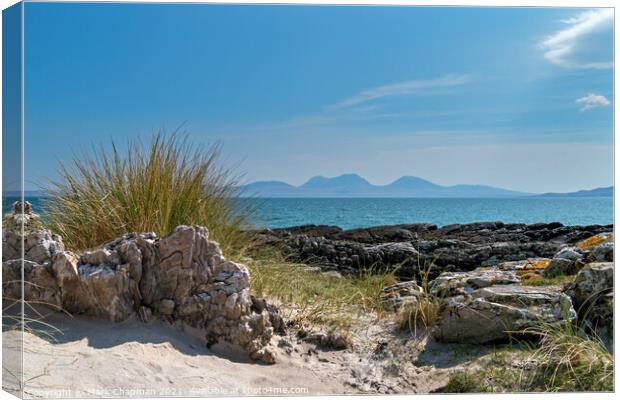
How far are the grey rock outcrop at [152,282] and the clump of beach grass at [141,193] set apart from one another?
0.76 m

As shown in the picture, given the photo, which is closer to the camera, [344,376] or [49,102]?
[344,376]

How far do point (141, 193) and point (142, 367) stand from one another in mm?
1682

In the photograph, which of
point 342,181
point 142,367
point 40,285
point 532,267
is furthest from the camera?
point 342,181

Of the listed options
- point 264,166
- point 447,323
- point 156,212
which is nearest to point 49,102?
point 156,212

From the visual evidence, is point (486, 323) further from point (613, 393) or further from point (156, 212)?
point (156, 212)

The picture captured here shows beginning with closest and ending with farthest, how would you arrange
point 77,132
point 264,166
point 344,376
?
point 344,376
point 77,132
point 264,166

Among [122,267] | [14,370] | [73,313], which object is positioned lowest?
[14,370]

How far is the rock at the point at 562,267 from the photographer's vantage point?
5.11m

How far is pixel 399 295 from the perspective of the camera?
18.6ft

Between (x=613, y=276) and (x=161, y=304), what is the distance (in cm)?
299

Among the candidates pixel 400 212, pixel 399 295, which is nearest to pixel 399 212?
pixel 400 212

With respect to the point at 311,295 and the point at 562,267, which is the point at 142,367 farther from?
the point at 562,267

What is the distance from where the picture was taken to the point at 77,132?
578 centimetres

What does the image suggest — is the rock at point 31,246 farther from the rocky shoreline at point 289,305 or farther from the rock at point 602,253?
the rock at point 602,253
